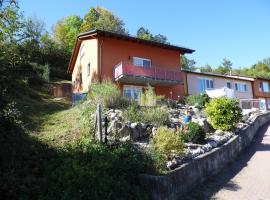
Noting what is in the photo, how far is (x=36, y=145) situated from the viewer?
1038 centimetres

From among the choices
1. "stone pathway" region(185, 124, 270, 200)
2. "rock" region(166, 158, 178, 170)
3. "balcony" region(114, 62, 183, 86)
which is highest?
"balcony" region(114, 62, 183, 86)

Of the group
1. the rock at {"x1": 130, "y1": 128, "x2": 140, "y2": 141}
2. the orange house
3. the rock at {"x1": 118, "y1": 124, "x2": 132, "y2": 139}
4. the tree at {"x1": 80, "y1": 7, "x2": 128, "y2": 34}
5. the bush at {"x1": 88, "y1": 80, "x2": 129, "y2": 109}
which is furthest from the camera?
the tree at {"x1": 80, "y1": 7, "x2": 128, "y2": 34}

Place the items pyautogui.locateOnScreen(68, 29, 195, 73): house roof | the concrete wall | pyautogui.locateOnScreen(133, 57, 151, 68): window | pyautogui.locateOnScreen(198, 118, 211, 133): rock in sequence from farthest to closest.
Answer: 1. pyautogui.locateOnScreen(133, 57, 151, 68): window
2. pyautogui.locateOnScreen(68, 29, 195, 73): house roof
3. pyautogui.locateOnScreen(198, 118, 211, 133): rock
4. the concrete wall

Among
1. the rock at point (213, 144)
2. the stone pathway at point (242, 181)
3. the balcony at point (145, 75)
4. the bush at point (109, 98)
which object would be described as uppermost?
the balcony at point (145, 75)

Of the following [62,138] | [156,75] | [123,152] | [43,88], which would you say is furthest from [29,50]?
[123,152]

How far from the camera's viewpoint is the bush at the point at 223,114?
17.7 metres

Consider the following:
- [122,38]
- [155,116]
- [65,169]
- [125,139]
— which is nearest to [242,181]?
[125,139]

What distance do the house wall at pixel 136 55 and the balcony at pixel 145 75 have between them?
2.56ft

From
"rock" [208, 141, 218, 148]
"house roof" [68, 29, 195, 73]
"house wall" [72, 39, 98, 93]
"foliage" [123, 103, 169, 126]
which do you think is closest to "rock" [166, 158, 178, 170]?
"rock" [208, 141, 218, 148]

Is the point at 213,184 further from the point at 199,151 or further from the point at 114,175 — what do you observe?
the point at 114,175

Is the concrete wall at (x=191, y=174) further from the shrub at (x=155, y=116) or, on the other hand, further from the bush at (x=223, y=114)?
the shrub at (x=155, y=116)

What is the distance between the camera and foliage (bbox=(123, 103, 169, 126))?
1466 centimetres

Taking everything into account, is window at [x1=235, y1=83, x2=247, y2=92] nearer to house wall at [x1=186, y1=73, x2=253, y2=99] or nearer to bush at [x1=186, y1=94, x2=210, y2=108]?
house wall at [x1=186, y1=73, x2=253, y2=99]

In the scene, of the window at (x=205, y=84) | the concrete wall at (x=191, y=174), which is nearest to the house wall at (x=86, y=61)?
the concrete wall at (x=191, y=174)
